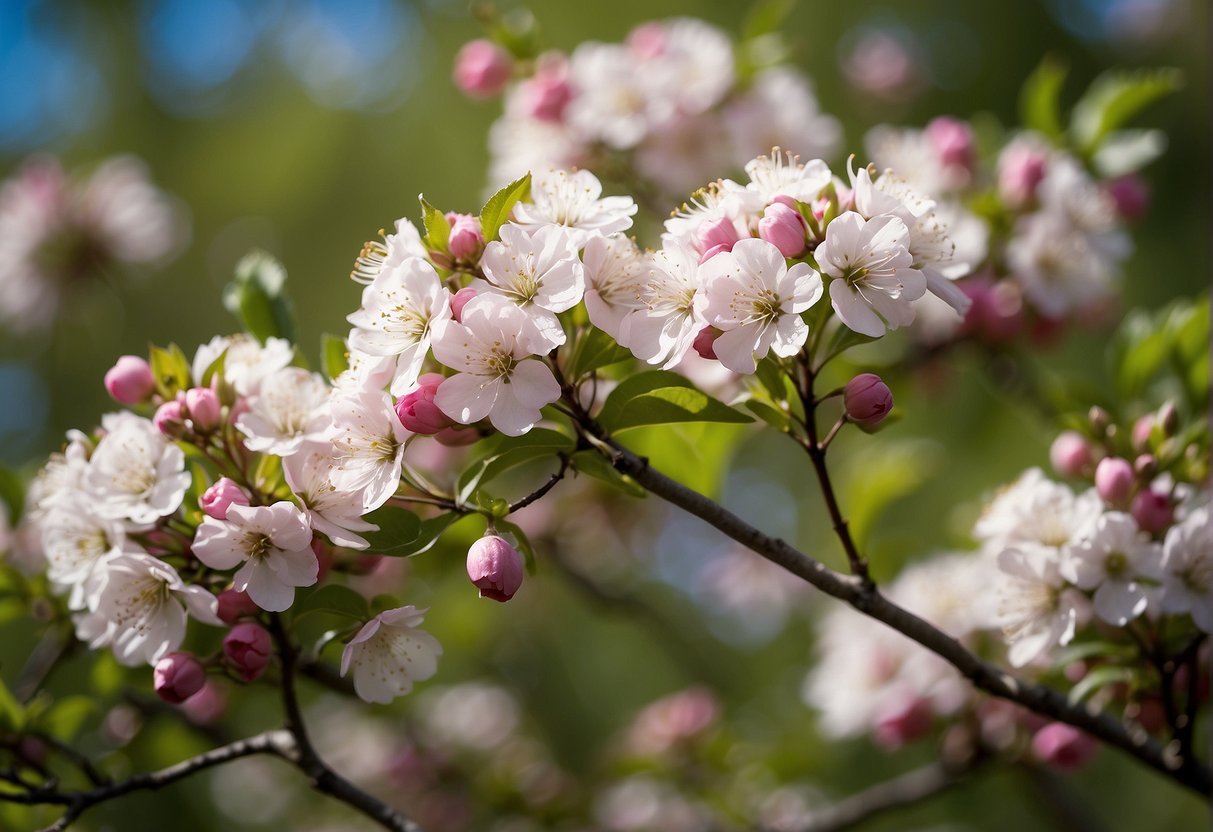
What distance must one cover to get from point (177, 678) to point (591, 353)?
2.01 ft

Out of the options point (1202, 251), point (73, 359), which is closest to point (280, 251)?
point (73, 359)

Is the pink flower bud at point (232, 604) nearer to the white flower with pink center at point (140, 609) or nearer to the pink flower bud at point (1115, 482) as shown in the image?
the white flower with pink center at point (140, 609)

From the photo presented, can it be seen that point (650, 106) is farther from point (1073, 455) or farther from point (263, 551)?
point (263, 551)

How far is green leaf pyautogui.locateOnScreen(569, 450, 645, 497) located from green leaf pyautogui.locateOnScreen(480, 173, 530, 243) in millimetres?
263

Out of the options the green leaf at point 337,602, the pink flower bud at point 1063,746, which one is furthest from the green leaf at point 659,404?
the pink flower bud at point 1063,746

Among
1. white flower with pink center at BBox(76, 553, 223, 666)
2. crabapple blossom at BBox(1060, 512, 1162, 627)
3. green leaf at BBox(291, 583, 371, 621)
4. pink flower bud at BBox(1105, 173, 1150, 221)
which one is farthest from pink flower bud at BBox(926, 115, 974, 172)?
white flower with pink center at BBox(76, 553, 223, 666)

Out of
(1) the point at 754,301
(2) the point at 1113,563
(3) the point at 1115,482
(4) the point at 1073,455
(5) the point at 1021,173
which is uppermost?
(5) the point at 1021,173

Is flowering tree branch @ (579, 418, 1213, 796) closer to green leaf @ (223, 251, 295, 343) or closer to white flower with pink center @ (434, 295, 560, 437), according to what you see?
white flower with pink center @ (434, 295, 560, 437)

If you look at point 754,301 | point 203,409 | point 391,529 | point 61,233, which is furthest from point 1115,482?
point 61,233

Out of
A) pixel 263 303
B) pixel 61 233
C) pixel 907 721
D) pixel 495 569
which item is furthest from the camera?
pixel 61 233

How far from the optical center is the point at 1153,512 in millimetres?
1438

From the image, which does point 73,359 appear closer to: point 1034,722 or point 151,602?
point 151,602

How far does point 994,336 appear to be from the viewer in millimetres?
2172

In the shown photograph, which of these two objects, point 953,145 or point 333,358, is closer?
point 333,358
